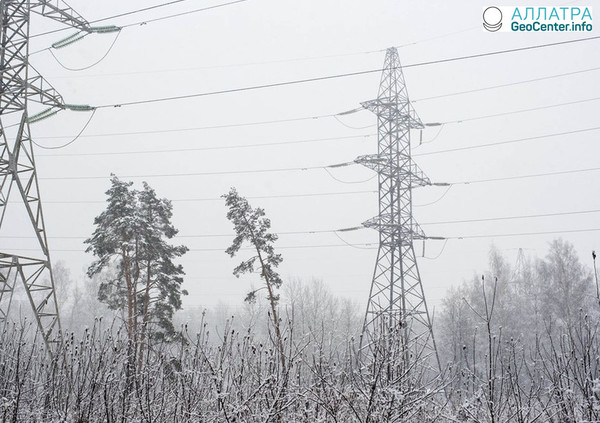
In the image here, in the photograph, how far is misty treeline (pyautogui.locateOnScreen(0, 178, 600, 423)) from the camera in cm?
523

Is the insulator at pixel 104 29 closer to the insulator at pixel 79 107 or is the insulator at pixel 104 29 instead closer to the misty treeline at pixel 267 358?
the insulator at pixel 79 107

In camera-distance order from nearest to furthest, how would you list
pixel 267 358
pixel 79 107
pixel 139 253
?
pixel 267 358 → pixel 79 107 → pixel 139 253

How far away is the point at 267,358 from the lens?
5.74 m

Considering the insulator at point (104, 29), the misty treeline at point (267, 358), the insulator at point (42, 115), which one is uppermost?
the insulator at point (104, 29)

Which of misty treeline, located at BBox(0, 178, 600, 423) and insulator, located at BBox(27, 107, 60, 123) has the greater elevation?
insulator, located at BBox(27, 107, 60, 123)

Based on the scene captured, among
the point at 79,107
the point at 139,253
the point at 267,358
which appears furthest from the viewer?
the point at 139,253

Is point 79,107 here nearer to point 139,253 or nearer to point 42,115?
point 42,115

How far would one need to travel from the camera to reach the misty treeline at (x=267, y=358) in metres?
5.23

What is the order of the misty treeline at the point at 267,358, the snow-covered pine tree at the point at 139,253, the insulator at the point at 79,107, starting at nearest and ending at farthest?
the misty treeline at the point at 267,358 < the insulator at the point at 79,107 < the snow-covered pine tree at the point at 139,253

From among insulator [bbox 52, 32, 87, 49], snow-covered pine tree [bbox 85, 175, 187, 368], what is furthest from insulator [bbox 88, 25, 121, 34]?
snow-covered pine tree [bbox 85, 175, 187, 368]

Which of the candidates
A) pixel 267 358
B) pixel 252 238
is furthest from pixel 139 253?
pixel 267 358

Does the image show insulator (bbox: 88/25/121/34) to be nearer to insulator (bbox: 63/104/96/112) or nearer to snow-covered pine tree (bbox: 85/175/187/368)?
insulator (bbox: 63/104/96/112)

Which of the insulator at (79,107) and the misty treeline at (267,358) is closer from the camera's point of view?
the misty treeline at (267,358)

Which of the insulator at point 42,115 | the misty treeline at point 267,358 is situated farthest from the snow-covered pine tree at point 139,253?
the insulator at point 42,115
